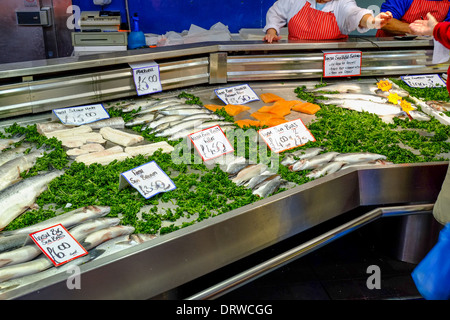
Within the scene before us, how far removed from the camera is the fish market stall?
6.00ft

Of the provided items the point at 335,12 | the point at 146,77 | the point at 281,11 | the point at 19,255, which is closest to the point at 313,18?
the point at 335,12

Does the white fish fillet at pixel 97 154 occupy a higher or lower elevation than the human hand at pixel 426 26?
lower

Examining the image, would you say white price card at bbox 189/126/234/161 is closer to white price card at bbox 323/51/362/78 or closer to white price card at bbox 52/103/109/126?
white price card at bbox 52/103/109/126

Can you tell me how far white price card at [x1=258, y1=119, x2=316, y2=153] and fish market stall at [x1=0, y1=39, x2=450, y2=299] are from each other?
0.15 ft

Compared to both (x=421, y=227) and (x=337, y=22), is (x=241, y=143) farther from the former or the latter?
(x=337, y=22)

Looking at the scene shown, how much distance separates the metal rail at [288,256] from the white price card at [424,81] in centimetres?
176

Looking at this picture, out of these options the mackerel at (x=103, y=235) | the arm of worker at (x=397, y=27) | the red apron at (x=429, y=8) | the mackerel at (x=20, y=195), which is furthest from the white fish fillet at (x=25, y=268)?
the red apron at (x=429, y=8)

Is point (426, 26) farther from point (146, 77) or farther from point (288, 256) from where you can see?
point (146, 77)

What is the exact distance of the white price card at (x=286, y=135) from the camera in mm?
2770

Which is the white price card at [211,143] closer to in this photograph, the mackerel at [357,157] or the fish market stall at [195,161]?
the fish market stall at [195,161]

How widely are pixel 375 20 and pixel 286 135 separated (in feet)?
6.15

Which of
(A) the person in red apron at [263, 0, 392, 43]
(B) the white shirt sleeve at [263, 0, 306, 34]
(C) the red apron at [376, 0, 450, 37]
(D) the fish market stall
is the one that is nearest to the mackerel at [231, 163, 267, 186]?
(D) the fish market stall

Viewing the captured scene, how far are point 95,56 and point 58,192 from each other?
1.31 m

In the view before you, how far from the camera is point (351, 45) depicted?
385cm
